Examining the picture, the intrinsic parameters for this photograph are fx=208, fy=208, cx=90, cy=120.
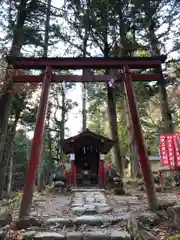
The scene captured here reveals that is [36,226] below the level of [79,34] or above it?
below

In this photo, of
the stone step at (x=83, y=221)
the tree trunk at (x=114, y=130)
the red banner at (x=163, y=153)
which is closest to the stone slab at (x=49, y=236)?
the stone step at (x=83, y=221)

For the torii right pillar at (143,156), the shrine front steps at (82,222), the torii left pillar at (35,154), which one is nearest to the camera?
the shrine front steps at (82,222)

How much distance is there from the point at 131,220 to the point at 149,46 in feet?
34.7

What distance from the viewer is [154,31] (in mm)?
11867

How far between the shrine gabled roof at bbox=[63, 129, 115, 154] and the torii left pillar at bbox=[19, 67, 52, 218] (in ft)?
22.3

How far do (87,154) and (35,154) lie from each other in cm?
926

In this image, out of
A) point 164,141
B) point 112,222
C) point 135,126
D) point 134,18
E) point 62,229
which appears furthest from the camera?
point 134,18

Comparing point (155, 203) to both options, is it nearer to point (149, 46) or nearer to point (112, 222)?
point (112, 222)

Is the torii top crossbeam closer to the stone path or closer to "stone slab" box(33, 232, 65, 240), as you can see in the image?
the stone path

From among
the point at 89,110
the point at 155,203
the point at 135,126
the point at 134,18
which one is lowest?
the point at 155,203

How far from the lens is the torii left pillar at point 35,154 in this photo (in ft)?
14.6

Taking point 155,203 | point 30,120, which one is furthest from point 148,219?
point 30,120

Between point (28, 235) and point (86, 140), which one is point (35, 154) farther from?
point (86, 140)

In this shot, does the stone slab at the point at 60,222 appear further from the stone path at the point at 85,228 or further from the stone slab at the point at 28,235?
the stone slab at the point at 28,235
